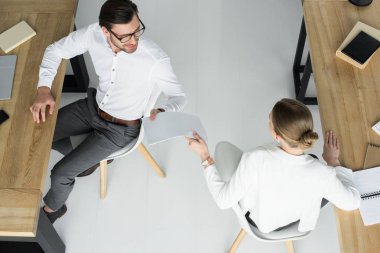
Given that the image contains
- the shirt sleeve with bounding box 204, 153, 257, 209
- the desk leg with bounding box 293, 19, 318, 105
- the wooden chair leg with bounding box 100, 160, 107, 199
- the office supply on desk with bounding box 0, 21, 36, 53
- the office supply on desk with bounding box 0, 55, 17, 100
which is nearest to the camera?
the shirt sleeve with bounding box 204, 153, 257, 209

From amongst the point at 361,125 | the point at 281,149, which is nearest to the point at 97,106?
the point at 281,149

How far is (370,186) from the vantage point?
1.61 metres

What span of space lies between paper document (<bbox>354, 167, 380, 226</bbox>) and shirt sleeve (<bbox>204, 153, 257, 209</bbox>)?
0.42 meters

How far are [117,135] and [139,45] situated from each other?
1.50 ft

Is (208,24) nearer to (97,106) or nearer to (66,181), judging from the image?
(97,106)

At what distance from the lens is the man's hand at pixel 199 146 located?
1737mm

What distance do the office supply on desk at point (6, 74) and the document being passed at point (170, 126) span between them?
603 mm

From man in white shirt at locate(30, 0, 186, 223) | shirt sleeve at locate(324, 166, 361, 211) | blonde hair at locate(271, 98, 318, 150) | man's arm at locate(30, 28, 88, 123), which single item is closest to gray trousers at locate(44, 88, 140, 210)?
man in white shirt at locate(30, 0, 186, 223)

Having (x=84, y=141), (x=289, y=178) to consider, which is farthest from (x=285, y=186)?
(x=84, y=141)

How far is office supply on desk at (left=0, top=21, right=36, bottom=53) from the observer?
6.31 feet

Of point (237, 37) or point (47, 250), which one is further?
point (237, 37)

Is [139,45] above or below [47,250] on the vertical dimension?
above

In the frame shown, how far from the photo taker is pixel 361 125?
1755 millimetres

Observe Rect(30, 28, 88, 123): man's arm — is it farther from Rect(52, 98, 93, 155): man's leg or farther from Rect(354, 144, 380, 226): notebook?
Rect(354, 144, 380, 226): notebook
